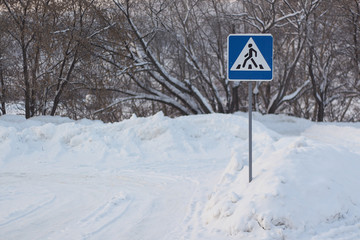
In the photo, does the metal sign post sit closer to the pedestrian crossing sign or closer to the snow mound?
the pedestrian crossing sign

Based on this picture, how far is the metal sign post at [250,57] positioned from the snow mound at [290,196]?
56 cm

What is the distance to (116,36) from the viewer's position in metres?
22.2

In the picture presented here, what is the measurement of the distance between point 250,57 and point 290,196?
2230 millimetres

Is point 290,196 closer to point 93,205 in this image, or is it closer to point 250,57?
point 250,57

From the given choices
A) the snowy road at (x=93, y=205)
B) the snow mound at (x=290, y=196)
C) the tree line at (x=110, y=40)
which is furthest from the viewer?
the tree line at (x=110, y=40)

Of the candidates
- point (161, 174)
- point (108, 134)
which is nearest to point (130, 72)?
point (108, 134)

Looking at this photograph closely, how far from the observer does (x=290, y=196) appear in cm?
578

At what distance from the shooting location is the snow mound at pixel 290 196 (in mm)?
5336

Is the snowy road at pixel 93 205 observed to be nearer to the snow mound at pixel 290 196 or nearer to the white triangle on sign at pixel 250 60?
the snow mound at pixel 290 196

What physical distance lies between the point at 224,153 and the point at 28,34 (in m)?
13.9

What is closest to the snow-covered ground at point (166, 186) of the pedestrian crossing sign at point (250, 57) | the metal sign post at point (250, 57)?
the metal sign post at point (250, 57)

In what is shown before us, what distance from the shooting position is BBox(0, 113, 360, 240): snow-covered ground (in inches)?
217

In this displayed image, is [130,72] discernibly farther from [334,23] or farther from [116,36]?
[334,23]

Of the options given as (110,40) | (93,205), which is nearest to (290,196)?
(93,205)
